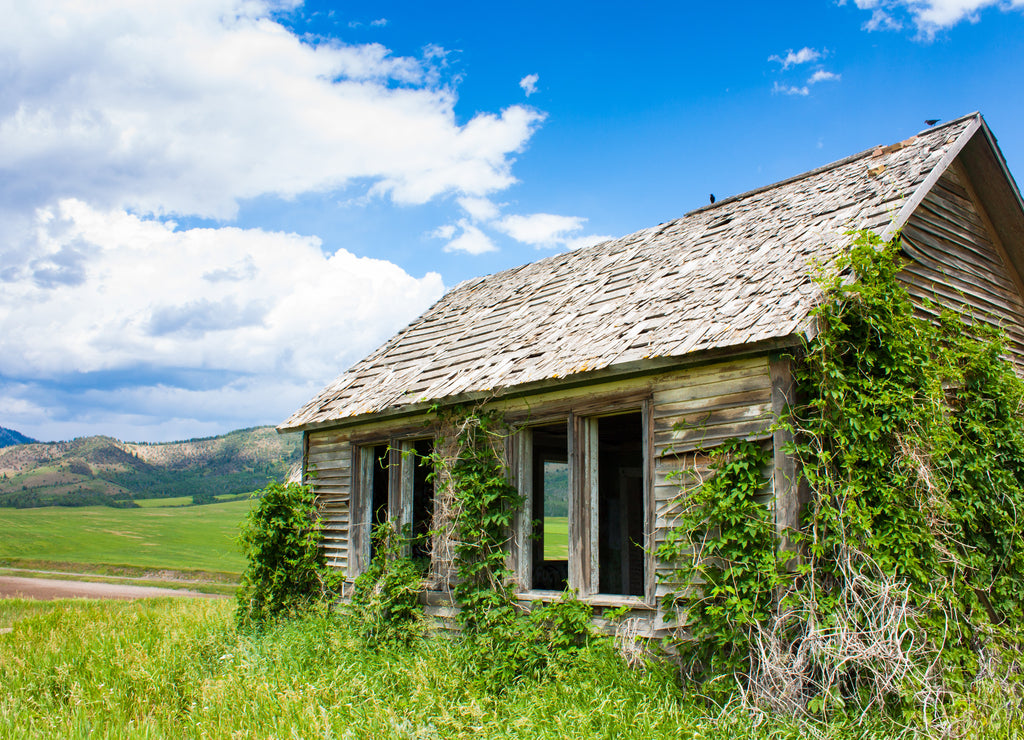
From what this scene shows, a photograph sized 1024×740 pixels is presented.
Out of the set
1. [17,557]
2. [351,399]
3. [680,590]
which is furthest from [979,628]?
[17,557]

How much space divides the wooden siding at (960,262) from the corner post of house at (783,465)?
2236 millimetres

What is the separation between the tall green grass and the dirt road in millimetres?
14345

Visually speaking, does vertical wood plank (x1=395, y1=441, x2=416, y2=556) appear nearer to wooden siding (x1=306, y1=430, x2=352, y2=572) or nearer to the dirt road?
wooden siding (x1=306, y1=430, x2=352, y2=572)

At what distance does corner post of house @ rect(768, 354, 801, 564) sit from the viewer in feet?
19.6

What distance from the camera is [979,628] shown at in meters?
6.19

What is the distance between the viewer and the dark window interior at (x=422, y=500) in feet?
32.1

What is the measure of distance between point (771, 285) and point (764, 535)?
7.91ft

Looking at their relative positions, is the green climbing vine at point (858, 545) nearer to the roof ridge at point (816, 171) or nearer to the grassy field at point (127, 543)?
the roof ridge at point (816, 171)

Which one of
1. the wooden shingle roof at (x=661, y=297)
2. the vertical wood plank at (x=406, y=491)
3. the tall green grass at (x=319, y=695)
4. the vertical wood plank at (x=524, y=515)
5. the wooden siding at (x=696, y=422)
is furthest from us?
the vertical wood plank at (x=406, y=491)

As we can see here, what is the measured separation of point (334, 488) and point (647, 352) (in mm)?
6098

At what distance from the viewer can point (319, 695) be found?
721 centimetres

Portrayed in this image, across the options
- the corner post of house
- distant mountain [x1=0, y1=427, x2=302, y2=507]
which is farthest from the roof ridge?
distant mountain [x1=0, y1=427, x2=302, y2=507]

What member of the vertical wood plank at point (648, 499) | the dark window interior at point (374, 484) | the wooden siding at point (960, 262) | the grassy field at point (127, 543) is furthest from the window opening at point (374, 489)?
the grassy field at point (127, 543)

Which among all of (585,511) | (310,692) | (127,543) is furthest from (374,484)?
(127,543)
